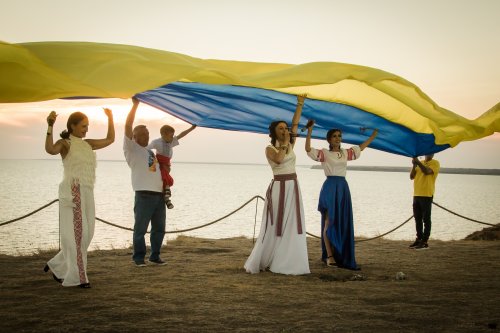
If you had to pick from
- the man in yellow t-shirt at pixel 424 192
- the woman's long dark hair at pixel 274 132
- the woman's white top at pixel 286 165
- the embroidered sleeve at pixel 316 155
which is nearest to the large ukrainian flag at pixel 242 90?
the woman's long dark hair at pixel 274 132

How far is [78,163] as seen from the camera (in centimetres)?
542

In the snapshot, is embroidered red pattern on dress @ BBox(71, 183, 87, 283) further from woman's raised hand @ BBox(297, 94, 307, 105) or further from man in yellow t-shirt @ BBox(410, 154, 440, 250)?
man in yellow t-shirt @ BBox(410, 154, 440, 250)

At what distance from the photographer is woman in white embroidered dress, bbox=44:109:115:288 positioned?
209 inches

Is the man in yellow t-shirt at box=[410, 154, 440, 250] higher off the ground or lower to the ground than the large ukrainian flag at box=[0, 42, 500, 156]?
lower

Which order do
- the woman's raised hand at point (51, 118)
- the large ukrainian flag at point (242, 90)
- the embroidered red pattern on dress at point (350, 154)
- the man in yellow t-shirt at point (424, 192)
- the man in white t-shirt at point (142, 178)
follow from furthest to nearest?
1. the man in yellow t-shirt at point (424, 192)
2. the embroidered red pattern on dress at point (350, 154)
3. the man in white t-shirt at point (142, 178)
4. the woman's raised hand at point (51, 118)
5. the large ukrainian flag at point (242, 90)

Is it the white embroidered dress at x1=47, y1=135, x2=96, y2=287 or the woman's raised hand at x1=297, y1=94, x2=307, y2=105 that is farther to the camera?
the woman's raised hand at x1=297, y1=94, x2=307, y2=105

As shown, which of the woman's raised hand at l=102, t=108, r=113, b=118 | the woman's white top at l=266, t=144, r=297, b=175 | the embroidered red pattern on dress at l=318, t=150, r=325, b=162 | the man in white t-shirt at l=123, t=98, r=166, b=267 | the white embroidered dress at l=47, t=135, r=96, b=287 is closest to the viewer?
the white embroidered dress at l=47, t=135, r=96, b=287

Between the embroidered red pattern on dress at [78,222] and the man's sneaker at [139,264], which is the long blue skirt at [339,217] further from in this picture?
the embroidered red pattern on dress at [78,222]

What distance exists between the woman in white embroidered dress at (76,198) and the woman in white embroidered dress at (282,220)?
1.97 m

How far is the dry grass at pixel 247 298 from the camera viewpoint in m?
4.17

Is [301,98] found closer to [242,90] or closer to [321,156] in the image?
[242,90]

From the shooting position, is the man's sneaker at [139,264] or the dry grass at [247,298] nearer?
the dry grass at [247,298]

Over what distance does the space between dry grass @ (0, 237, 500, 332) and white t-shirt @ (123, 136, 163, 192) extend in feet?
3.24


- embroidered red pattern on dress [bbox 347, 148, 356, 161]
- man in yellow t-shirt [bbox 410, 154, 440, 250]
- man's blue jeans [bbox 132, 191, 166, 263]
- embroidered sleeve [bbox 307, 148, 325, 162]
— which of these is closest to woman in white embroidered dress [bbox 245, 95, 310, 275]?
embroidered sleeve [bbox 307, 148, 325, 162]
